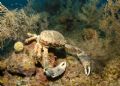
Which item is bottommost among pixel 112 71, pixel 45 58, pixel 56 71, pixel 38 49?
pixel 112 71

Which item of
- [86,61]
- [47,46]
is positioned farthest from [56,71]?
[86,61]

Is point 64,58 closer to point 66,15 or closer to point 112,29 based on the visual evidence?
point 112,29

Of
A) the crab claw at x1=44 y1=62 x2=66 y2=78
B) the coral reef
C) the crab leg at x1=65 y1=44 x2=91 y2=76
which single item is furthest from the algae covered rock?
the crab leg at x1=65 y1=44 x2=91 y2=76

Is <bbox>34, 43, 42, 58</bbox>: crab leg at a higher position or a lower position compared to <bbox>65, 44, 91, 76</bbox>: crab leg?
higher

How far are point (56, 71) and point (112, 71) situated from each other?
171 centimetres

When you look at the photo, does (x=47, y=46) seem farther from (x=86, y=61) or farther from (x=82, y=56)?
(x=86, y=61)

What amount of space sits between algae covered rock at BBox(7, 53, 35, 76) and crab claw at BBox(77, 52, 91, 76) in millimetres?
1510

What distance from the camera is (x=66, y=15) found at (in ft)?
37.4

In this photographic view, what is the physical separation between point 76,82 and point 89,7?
4.62m

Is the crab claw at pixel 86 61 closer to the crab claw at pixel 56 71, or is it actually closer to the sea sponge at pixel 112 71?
the sea sponge at pixel 112 71

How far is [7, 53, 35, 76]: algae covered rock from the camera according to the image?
6.70m

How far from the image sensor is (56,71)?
6.62m

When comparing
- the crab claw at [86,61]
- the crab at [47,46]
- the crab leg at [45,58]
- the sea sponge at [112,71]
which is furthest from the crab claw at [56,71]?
the sea sponge at [112,71]

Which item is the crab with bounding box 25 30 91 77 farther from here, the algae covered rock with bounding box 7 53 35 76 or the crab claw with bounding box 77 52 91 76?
the algae covered rock with bounding box 7 53 35 76
